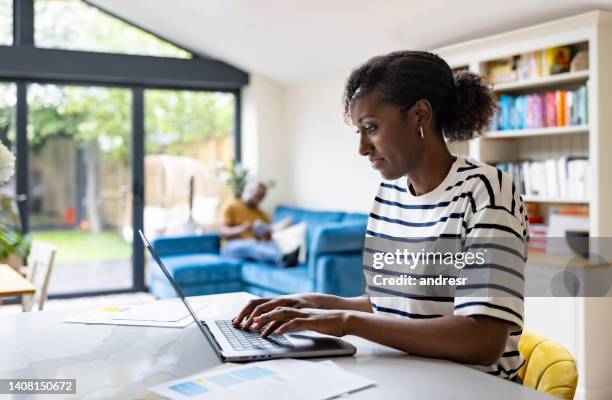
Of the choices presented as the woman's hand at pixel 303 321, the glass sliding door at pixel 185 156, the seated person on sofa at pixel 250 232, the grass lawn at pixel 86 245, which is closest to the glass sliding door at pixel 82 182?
the grass lawn at pixel 86 245

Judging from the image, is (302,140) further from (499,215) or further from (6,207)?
(499,215)

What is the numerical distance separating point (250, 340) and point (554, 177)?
280 cm

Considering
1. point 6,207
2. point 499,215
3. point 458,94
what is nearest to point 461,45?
point 458,94

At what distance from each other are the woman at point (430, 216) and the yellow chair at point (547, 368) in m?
0.06

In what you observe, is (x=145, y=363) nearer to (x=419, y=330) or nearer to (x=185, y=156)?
(x=419, y=330)

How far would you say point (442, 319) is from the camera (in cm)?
123

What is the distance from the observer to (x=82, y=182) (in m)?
5.92

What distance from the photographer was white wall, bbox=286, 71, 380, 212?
5320mm

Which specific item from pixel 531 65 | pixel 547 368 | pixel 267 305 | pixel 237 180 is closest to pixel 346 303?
pixel 267 305

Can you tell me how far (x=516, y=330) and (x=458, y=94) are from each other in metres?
0.56

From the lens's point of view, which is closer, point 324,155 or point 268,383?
point 268,383

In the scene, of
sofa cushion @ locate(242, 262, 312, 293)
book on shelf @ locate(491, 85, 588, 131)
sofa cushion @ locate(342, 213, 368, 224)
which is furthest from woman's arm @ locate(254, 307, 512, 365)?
sofa cushion @ locate(342, 213, 368, 224)

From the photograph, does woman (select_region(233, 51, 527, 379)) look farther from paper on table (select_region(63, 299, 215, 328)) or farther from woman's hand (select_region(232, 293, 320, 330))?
paper on table (select_region(63, 299, 215, 328))

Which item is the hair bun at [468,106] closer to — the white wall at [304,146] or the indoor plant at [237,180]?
the white wall at [304,146]
